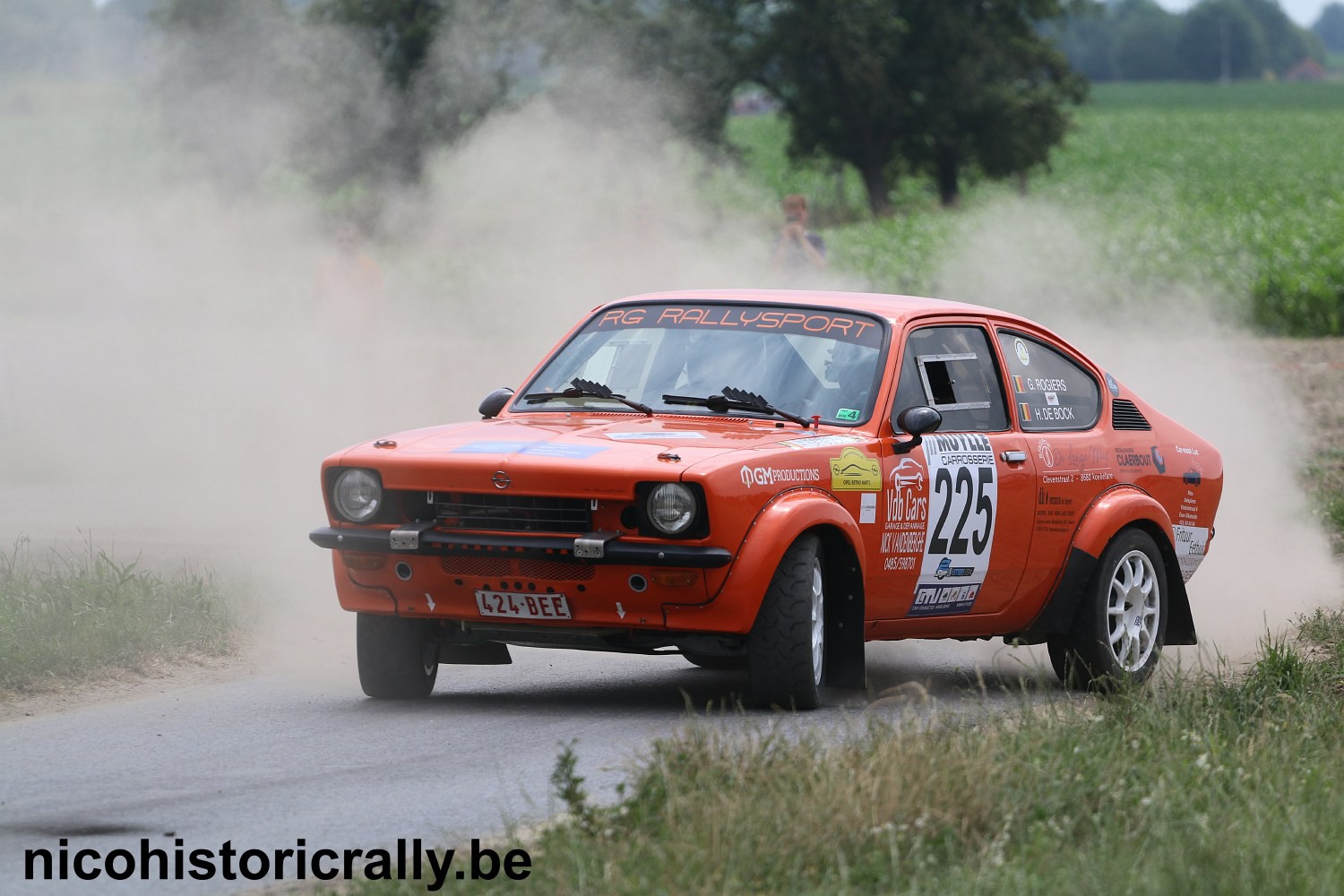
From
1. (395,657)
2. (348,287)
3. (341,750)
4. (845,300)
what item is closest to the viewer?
(341,750)

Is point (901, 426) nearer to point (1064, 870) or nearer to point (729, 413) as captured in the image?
point (729, 413)

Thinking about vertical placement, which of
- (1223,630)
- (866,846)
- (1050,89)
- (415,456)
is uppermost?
(1050,89)

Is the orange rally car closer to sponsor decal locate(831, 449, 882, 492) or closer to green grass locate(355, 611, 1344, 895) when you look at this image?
sponsor decal locate(831, 449, 882, 492)

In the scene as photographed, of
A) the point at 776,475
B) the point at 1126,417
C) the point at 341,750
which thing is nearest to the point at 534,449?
the point at 776,475

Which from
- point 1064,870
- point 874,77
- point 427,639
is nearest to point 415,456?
point 427,639

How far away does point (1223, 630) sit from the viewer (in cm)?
977

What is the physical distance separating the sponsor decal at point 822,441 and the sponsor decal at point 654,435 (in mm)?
335

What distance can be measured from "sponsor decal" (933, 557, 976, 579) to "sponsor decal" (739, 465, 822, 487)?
849 millimetres

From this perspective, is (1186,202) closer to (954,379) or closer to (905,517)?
(954,379)

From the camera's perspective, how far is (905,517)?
7.36 meters

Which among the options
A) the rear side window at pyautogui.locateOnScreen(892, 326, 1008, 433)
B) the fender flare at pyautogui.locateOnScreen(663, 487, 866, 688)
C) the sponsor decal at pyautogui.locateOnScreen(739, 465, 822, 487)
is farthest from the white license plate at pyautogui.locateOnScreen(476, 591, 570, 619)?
the rear side window at pyautogui.locateOnScreen(892, 326, 1008, 433)

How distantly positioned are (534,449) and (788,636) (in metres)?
1.12

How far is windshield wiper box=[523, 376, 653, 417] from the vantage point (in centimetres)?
759

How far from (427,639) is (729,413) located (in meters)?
1.44
